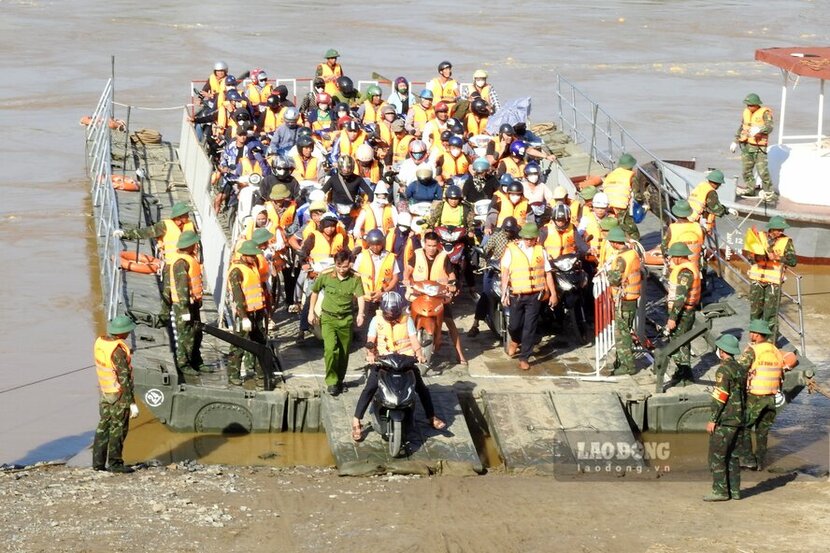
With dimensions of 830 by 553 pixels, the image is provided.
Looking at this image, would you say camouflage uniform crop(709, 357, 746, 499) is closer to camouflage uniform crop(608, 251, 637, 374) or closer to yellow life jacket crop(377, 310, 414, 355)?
camouflage uniform crop(608, 251, 637, 374)

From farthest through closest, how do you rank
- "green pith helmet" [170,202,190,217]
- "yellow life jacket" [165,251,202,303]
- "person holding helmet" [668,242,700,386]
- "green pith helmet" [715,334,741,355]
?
1. "green pith helmet" [170,202,190,217]
2. "person holding helmet" [668,242,700,386]
3. "yellow life jacket" [165,251,202,303]
4. "green pith helmet" [715,334,741,355]

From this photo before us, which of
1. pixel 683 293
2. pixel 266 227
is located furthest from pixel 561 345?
pixel 266 227

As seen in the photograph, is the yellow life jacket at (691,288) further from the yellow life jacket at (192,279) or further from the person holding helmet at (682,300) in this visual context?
the yellow life jacket at (192,279)

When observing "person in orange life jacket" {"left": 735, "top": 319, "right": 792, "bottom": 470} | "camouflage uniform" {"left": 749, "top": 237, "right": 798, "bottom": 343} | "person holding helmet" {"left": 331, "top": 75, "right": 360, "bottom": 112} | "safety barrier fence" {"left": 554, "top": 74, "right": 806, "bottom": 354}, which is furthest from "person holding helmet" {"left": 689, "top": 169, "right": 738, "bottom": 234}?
"person holding helmet" {"left": 331, "top": 75, "right": 360, "bottom": 112}

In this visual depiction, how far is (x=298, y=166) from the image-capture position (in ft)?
65.9

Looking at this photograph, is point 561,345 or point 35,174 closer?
point 561,345

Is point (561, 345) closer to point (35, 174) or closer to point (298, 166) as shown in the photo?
point (298, 166)

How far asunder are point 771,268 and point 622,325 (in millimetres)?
2513

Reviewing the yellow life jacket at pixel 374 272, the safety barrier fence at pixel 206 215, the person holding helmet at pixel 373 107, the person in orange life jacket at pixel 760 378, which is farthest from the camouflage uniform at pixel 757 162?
the person in orange life jacket at pixel 760 378

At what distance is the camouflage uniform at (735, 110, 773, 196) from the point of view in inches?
912

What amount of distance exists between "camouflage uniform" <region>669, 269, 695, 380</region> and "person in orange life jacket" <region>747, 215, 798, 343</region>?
4.77 ft

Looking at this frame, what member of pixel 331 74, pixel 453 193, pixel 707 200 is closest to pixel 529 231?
pixel 453 193

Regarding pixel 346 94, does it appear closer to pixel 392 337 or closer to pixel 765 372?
pixel 392 337

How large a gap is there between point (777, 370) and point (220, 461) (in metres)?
5.68
